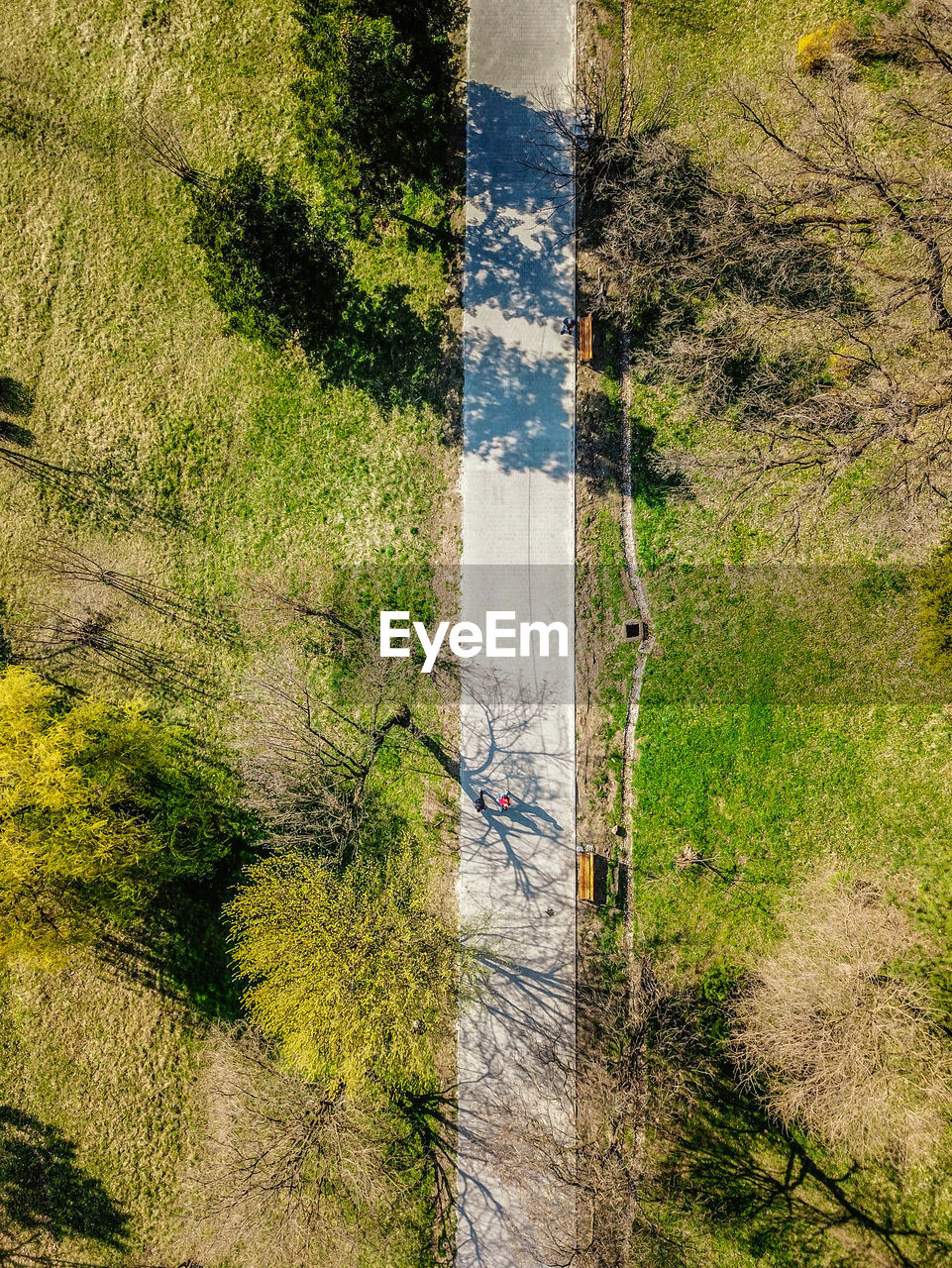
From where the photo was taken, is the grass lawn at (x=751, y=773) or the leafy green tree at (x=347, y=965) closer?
the leafy green tree at (x=347, y=965)

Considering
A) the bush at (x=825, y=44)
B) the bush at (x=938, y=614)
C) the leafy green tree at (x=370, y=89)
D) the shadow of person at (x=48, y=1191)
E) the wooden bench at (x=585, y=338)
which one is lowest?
the shadow of person at (x=48, y=1191)

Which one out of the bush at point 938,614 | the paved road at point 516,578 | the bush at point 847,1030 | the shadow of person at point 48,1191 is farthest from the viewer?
the shadow of person at point 48,1191

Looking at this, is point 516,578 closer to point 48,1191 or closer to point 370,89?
point 370,89

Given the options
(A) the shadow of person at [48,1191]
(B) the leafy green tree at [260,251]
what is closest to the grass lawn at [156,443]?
(A) the shadow of person at [48,1191]

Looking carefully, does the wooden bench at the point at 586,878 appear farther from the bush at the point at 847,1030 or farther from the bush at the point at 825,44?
the bush at the point at 825,44

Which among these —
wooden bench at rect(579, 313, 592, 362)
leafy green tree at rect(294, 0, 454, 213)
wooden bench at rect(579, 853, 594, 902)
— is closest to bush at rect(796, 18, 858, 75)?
wooden bench at rect(579, 313, 592, 362)

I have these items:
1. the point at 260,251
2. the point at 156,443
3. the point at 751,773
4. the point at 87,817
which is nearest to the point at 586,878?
the point at 751,773
